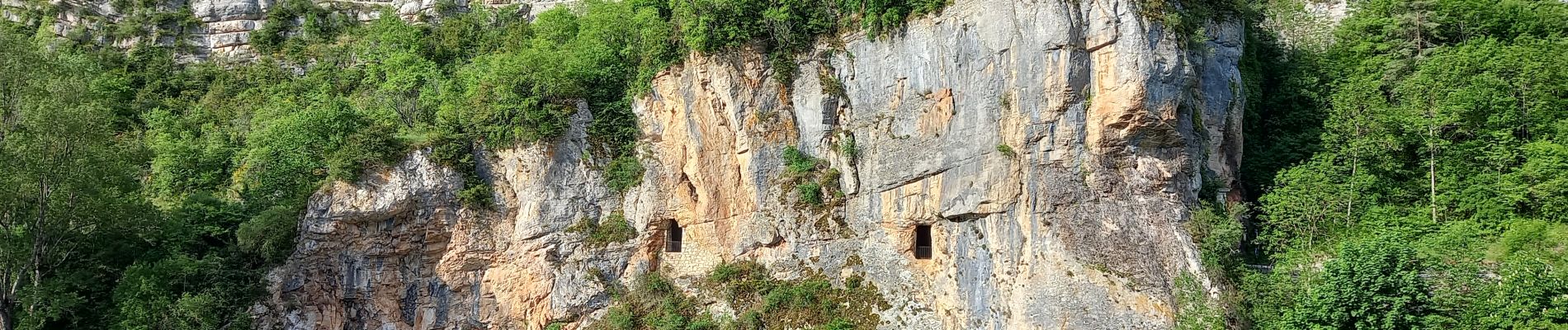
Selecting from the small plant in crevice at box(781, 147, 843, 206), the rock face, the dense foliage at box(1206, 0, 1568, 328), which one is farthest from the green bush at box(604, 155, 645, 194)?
the dense foliage at box(1206, 0, 1568, 328)

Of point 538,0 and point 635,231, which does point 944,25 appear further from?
point 538,0

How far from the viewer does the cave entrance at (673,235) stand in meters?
21.7

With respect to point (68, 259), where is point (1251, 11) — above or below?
above

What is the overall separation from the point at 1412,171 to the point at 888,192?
1060cm

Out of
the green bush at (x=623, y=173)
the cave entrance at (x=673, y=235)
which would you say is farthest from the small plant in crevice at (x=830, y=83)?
the green bush at (x=623, y=173)

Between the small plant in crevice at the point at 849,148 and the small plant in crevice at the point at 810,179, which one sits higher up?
the small plant in crevice at the point at 849,148

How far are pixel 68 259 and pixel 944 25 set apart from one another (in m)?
19.4

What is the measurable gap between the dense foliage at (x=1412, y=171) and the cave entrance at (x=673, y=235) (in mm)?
10741

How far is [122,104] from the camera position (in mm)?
30281

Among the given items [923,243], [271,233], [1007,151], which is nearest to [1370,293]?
[1007,151]

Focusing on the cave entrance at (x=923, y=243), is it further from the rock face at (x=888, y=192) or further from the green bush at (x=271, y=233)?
the green bush at (x=271, y=233)

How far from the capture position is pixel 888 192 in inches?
770

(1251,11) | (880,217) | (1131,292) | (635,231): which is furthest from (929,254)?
(1251,11)

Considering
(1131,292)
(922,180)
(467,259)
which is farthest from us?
(467,259)
